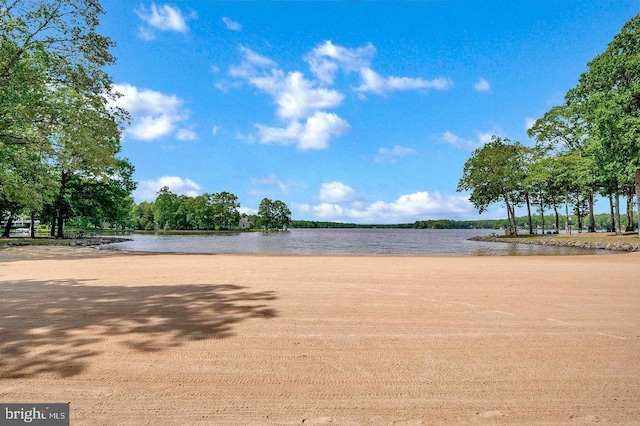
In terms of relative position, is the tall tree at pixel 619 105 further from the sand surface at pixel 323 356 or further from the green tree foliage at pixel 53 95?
the green tree foliage at pixel 53 95

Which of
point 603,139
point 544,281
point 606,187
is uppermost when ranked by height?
point 603,139

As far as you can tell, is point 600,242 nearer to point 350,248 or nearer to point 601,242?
point 601,242

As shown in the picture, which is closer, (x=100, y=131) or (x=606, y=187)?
(x=100, y=131)

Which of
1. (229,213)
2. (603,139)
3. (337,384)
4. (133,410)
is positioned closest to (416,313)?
(337,384)

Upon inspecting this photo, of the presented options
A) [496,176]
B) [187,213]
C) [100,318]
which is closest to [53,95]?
[100,318]

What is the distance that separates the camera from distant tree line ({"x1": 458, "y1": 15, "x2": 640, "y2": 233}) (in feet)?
94.0

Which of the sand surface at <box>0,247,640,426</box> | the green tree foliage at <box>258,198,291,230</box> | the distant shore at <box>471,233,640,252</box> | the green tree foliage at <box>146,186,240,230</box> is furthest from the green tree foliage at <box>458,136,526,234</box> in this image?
the green tree foliage at <box>258,198,291,230</box>

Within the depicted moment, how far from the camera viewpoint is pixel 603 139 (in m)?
29.1

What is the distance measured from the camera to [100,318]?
225 inches

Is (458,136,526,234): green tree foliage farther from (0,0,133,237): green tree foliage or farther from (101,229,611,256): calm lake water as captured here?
(0,0,133,237): green tree foliage

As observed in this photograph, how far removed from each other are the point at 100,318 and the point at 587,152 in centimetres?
4030

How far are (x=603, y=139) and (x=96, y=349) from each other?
3756 cm

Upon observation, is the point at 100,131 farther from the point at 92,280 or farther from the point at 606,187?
the point at 606,187

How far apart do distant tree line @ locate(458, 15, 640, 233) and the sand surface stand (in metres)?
28.5
